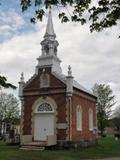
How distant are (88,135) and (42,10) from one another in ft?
92.6

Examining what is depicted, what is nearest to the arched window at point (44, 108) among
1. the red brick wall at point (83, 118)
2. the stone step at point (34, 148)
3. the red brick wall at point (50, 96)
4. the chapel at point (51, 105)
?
the chapel at point (51, 105)

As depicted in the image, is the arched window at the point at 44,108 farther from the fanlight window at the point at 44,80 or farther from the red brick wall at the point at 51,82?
the fanlight window at the point at 44,80

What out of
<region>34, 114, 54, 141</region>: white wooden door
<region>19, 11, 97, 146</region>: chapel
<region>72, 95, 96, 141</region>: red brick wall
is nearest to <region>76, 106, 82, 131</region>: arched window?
<region>19, 11, 97, 146</region>: chapel

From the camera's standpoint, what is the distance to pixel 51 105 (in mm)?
30812

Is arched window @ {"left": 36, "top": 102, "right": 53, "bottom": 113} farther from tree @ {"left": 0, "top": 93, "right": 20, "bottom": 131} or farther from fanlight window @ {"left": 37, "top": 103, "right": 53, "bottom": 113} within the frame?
tree @ {"left": 0, "top": 93, "right": 20, "bottom": 131}

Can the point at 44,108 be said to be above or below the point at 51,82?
below

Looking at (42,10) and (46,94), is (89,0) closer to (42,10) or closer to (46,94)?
(42,10)

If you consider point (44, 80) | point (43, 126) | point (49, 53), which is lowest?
point (43, 126)

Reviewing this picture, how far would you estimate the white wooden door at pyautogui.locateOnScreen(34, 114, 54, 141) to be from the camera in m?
30.4

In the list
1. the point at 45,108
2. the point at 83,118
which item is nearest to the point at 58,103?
the point at 45,108

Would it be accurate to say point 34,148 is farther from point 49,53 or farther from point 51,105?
point 49,53

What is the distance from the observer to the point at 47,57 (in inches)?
1268

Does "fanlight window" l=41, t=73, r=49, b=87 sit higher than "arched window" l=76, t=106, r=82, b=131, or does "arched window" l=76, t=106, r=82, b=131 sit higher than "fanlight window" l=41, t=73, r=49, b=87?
"fanlight window" l=41, t=73, r=49, b=87

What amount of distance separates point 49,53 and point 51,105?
555cm
